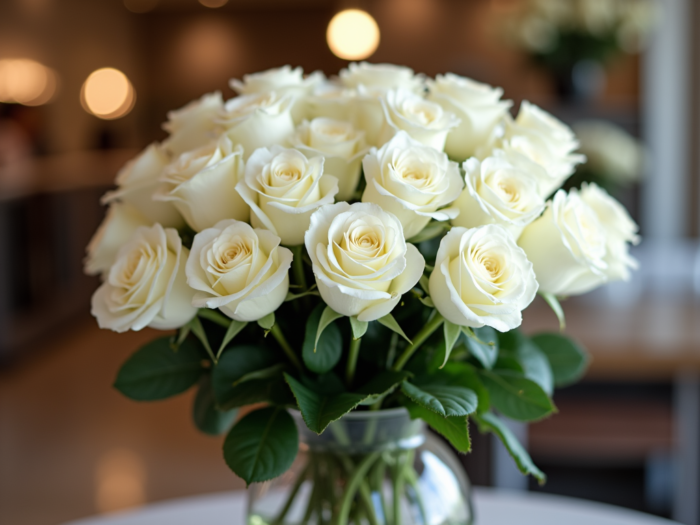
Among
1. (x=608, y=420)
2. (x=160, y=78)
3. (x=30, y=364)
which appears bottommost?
(x=30, y=364)

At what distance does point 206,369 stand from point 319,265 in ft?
0.79

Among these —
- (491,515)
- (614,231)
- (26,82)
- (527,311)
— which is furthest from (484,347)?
(26,82)

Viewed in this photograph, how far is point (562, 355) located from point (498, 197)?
30 centimetres

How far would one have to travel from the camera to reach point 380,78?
2.35 feet

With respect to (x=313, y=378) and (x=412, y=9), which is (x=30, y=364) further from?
(x=313, y=378)

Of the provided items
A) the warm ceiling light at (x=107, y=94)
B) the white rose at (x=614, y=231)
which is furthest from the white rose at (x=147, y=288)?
the warm ceiling light at (x=107, y=94)

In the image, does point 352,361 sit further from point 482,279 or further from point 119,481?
point 119,481

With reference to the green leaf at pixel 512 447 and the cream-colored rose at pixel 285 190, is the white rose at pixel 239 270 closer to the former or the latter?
the cream-colored rose at pixel 285 190

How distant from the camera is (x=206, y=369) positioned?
29.0 inches

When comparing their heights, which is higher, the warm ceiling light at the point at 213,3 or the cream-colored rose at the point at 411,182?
the warm ceiling light at the point at 213,3

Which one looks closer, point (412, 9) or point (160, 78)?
point (412, 9)

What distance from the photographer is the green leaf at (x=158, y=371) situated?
71 cm

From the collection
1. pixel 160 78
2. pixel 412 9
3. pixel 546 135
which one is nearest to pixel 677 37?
pixel 412 9

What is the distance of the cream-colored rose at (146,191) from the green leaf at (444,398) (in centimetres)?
26
